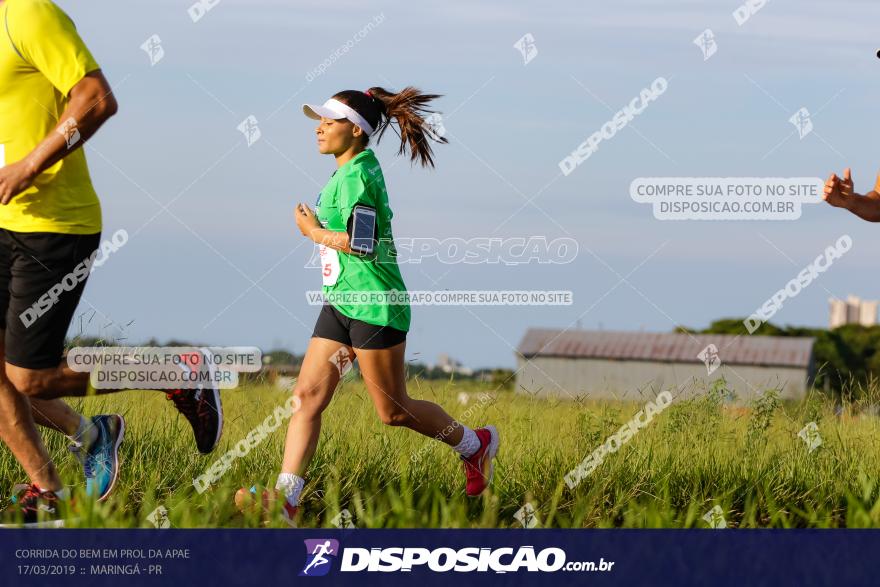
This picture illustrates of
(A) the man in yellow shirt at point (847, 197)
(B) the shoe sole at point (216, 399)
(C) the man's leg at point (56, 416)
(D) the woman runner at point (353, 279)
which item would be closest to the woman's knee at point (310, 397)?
(D) the woman runner at point (353, 279)

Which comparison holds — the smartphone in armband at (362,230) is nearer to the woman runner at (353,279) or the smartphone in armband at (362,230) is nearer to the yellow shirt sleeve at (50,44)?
the woman runner at (353,279)

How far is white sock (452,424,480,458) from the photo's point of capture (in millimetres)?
6242

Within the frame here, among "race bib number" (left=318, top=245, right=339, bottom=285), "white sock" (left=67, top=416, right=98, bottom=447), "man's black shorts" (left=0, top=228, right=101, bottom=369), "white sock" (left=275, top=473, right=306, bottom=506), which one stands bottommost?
"white sock" (left=275, top=473, right=306, bottom=506)

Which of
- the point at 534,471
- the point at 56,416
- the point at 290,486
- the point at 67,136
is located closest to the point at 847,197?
the point at 534,471

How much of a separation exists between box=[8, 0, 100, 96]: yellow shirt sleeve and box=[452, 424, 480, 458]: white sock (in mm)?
2557

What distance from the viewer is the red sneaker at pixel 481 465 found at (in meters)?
6.28

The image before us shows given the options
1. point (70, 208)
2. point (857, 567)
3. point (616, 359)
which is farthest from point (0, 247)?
point (616, 359)

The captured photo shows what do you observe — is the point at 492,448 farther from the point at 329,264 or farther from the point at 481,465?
the point at 329,264

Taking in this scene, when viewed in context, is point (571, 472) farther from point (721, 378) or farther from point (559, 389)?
point (721, 378)

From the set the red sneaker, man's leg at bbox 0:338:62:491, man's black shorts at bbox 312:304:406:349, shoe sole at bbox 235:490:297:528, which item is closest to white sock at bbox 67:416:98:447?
man's leg at bbox 0:338:62:491

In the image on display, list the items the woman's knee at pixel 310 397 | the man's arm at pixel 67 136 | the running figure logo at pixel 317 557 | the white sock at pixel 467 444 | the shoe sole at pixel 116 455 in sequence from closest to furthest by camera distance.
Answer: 1. the running figure logo at pixel 317 557
2. the man's arm at pixel 67 136
3. the woman's knee at pixel 310 397
4. the shoe sole at pixel 116 455
5. the white sock at pixel 467 444

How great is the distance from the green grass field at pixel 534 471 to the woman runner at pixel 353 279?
304 millimetres

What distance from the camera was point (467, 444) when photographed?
246 inches

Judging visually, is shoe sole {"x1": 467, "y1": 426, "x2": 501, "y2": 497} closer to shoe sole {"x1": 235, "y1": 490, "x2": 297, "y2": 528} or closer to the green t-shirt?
the green t-shirt
